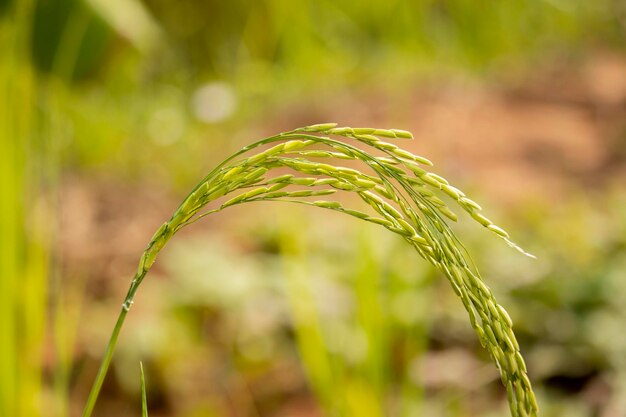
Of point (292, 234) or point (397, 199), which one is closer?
point (397, 199)

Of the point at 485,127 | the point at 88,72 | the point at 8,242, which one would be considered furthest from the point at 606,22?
the point at 8,242

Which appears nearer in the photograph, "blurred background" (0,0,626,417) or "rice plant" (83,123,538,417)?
"rice plant" (83,123,538,417)

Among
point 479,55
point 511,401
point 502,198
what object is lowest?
point 511,401

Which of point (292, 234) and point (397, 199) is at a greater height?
point (292, 234)

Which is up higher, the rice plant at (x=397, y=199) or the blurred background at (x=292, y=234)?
the blurred background at (x=292, y=234)

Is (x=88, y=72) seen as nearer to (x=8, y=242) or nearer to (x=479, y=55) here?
(x=8, y=242)

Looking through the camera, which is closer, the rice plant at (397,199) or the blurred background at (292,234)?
the rice plant at (397,199)

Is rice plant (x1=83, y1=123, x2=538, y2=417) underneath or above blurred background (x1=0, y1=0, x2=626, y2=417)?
underneath

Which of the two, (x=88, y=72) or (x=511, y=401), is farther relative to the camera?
(x=88, y=72)
